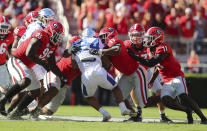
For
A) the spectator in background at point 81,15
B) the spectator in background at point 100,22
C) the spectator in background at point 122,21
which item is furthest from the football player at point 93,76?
the spectator in background at point 81,15

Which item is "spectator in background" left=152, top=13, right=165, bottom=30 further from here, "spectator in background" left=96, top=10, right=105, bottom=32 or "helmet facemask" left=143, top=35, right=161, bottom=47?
"helmet facemask" left=143, top=35, right=161, bottom=47

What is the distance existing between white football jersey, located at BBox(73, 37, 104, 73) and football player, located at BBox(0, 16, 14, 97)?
6.50 ft

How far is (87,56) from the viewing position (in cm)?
1031

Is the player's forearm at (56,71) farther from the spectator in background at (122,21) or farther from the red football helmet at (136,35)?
the spectator in background at (122,21)

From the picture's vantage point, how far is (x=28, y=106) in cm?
1161

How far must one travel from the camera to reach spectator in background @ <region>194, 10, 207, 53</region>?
59.7 feet

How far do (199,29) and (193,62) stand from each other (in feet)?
6.07

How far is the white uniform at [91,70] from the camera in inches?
399

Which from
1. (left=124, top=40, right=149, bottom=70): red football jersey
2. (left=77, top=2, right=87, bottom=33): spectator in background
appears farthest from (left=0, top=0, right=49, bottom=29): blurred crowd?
(left=124, top=40, right=149, bottom=70): red football jersey

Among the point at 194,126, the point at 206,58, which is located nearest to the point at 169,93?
the point at 194,126

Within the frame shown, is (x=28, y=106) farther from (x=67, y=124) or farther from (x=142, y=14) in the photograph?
(x=142, y=14)

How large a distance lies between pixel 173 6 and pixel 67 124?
1059 cm

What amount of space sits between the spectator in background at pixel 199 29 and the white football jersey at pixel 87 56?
27.2 feet

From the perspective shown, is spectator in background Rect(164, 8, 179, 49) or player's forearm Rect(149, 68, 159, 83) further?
spectator in background Rect(164, 8, 179, 49)
